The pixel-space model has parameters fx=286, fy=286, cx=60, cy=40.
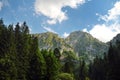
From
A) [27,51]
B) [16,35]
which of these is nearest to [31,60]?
[27,51]

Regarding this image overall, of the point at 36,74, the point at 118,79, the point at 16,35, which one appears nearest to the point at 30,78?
the point at 36,74

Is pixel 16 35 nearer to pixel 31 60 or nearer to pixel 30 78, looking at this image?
pixel 31 60

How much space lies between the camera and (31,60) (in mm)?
100688

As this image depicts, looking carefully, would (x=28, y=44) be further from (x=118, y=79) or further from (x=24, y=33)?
(x=118, y=79)

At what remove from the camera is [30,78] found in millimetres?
96312

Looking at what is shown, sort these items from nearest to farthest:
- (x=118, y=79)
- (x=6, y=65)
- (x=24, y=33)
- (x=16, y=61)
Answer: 1. (x=6, y=65)
2. (x=16, y=61)
3. (x=118, y=79)
4. (x=24, y=33)

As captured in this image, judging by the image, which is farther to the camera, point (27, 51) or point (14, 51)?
point (27, 51)

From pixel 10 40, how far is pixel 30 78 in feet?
47.5

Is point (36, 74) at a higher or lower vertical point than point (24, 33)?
lower

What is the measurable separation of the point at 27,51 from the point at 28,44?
456 cm

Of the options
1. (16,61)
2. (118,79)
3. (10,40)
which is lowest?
(118,79)

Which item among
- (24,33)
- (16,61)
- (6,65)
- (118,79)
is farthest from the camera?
(24,33)

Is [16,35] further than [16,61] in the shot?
Yes

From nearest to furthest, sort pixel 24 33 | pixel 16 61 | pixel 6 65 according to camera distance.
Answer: pixel 6 65 < pixel 16 61 < pixel 24 33
